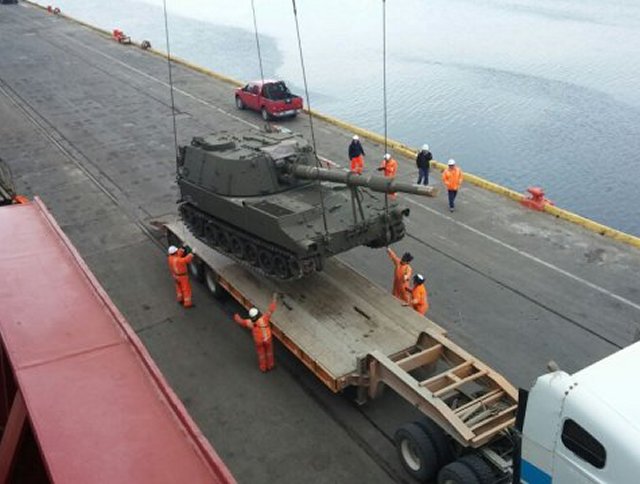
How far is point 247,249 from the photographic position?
41.1ft

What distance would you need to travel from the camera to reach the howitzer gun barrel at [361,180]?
911 centimetres

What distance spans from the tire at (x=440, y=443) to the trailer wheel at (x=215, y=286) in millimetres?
5825

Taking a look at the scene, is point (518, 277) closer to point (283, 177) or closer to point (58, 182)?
point (283, 177)

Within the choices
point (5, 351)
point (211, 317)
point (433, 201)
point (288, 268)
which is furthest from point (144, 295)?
point (433, 201)

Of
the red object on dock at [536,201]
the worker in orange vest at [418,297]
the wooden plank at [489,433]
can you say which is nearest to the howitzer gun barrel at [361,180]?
the worker in orange vest at [418,297]

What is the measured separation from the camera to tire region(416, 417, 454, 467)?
27.5 feet

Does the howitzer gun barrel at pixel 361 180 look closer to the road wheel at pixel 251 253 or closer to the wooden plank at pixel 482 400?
the road wheel at pixel 251 253

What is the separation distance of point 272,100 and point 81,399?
20402 millimetres

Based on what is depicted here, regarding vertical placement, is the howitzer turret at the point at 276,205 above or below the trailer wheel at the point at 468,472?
above

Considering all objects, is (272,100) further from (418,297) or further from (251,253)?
(418,297)

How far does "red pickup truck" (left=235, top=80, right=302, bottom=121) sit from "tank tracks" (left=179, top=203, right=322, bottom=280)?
11389 millimetres

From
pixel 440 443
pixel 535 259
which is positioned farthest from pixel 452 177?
pixel 440 443

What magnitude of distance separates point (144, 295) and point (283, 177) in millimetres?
3831

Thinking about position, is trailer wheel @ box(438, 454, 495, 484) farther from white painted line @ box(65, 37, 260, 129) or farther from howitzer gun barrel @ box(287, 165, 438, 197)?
white painted line @ box(65, 37, 260, 129)
